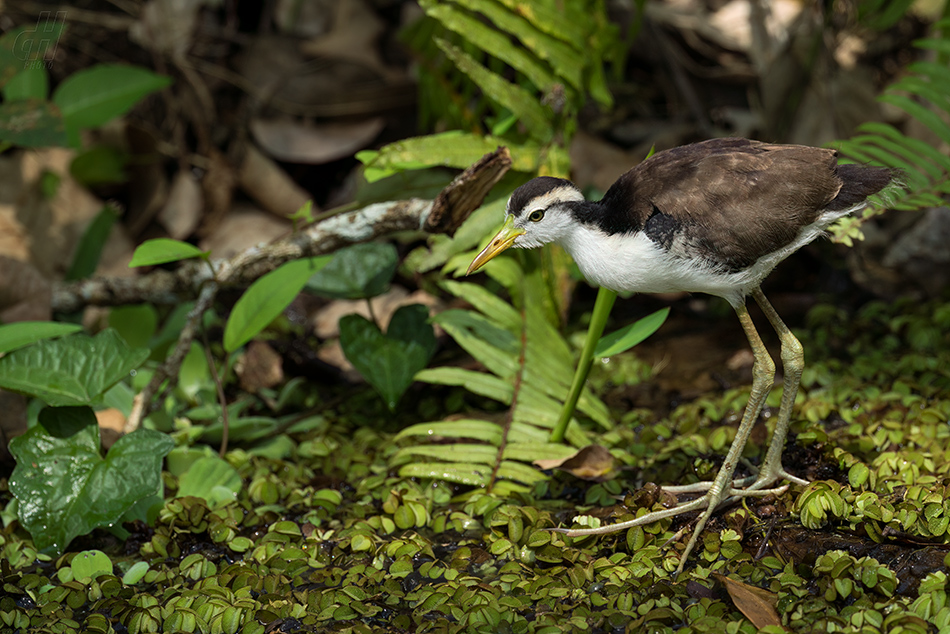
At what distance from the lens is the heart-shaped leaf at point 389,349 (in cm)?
438

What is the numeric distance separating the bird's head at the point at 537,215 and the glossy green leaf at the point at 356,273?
108 cm

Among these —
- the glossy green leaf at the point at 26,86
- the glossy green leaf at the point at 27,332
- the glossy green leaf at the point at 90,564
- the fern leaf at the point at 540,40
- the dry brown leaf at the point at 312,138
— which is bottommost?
the glossy green leaf at the point at 90,564

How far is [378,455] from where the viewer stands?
4.29 meters

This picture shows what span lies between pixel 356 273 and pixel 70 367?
146 cm

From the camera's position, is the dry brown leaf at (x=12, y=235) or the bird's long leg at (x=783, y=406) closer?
the bird's long leg at (x=783, y=406)

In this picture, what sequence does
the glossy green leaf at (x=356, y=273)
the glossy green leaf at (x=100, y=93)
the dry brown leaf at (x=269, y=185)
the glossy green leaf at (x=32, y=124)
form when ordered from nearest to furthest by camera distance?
the glossy green leaf at (x=356, y=273), the glossy green leaf at (x=32, y=124), the glossy green leaf at (x=100, y=93), the dry brown leaf at (x=269, y=185)

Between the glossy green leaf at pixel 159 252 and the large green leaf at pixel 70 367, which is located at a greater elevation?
the glossy green leaf at pixel 159 252

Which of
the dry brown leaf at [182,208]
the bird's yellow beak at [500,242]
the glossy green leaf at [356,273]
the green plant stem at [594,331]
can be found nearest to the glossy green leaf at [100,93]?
the dry brown leaf at [182,208]

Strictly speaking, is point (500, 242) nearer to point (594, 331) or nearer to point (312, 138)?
point (594, 331)

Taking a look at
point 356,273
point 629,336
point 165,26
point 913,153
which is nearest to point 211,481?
point 356,273

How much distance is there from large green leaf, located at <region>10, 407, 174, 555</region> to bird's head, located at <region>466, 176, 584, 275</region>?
1.58 m

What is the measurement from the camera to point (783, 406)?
350 centimetres

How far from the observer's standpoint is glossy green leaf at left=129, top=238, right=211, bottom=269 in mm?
3512

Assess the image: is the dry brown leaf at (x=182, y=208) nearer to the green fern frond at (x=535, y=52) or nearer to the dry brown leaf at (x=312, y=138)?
the dry brown leaf at (x=312, y=138)
